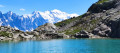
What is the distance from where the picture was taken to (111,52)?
7538cm

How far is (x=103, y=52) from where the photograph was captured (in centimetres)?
7625

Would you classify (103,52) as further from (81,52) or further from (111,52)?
(81,52)

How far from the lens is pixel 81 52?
79812 millimetres

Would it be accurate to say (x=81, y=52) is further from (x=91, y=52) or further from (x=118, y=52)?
(x=118, y=52)

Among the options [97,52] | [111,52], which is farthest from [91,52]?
[111,52]

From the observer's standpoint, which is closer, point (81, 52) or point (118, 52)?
point (118, 52)

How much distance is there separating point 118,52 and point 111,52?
2908 millimetres

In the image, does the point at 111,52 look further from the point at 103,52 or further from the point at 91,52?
the point at 91,52

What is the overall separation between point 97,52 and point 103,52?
252 centimetres

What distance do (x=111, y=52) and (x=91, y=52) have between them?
843 centimetres

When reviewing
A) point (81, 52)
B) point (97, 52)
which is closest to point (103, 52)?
point (97, 52)

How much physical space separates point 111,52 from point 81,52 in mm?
12930

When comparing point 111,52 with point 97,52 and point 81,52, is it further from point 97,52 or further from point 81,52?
point 81,52

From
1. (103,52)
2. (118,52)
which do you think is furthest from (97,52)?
(118,52)
